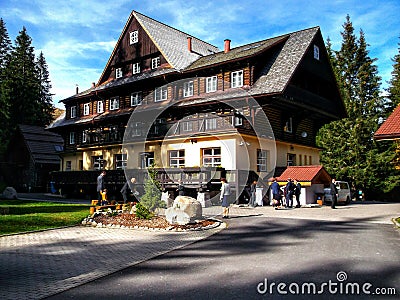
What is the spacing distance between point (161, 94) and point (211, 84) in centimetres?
522

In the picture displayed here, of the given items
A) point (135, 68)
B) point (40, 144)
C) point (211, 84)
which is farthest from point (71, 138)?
point (211, 84)

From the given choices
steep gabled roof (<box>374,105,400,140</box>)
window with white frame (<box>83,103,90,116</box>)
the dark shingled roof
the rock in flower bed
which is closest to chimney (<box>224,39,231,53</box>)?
window with white frame (<box>83,103,90,116</box>)

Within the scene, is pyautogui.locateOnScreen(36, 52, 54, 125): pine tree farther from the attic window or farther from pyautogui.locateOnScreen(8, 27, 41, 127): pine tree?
the attic window

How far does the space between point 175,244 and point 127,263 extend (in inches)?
93.0

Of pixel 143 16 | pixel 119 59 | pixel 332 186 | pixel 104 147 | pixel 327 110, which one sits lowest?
pixel 332 186

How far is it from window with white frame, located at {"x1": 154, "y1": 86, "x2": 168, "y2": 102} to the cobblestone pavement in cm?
1934

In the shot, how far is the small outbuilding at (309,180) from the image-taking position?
78.1 feet

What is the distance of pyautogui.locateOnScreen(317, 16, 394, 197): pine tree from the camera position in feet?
119

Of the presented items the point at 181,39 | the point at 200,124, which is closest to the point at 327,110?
the point at 200,124

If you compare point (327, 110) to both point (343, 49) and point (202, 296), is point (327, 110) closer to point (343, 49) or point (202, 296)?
point (343, 49)

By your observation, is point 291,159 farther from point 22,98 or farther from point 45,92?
point 45,92

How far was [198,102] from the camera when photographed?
89.8ft

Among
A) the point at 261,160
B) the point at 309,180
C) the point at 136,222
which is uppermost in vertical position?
the point at 261,160

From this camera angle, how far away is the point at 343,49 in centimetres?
4597
